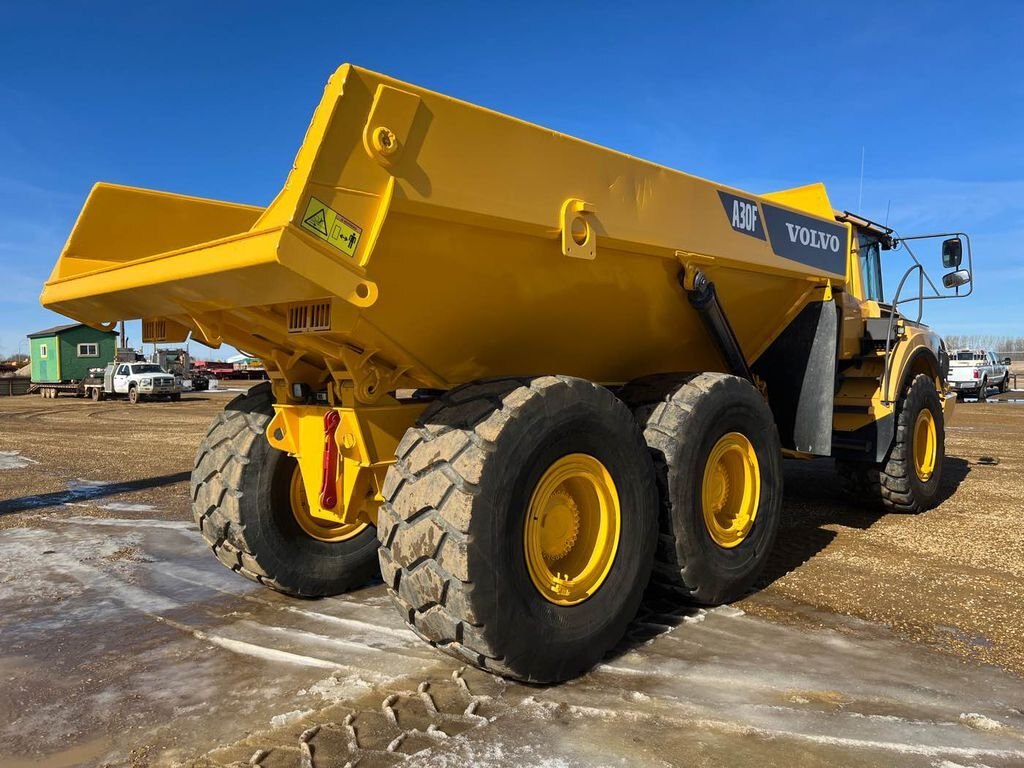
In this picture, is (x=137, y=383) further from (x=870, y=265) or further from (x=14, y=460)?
(x=870, y=265)

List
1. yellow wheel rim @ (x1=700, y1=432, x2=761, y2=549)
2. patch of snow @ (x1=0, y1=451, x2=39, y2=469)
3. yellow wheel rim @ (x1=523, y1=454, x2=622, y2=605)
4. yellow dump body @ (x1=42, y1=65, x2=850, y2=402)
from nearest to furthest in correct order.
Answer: yellow dump body @ (x1=42, y1=65, x2=850, y2=402)
yellow wheel rim @ (x1=523, y1=454, x2=622, y2=605)
yellow wheel rim @ (x1=700, y1=432, x2=761, y2=549)
patch of snow @ (x1=0, y1=451, x2=39, y2=469)

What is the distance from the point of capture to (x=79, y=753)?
105 inches

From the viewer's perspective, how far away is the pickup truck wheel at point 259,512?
4.09 m

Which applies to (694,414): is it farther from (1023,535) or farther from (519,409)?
(1023,535)

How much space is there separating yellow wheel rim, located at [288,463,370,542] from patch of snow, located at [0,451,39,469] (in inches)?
329

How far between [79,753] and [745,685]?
262 cm

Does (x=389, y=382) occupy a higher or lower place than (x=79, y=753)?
higher

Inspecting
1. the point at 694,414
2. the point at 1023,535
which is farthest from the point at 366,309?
the point at 1023,535

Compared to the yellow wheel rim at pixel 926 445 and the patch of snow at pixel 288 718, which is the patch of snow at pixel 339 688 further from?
the yellow wheel rim at pixel 926 445

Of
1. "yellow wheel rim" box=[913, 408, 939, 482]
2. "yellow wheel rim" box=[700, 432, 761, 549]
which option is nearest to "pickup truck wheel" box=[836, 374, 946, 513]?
"yellow wheel rim" box=[913, 408, 939, 482]

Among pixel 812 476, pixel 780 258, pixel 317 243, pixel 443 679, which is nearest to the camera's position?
pixel 317 243

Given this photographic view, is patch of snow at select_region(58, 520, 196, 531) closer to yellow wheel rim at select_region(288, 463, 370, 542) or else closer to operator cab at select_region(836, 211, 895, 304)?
Answer: yellow wheel rim at select_region(288, 463, 370, 542)

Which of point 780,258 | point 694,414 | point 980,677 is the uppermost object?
point 780,258

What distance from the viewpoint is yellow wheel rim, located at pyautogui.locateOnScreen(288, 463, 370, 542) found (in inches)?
170
